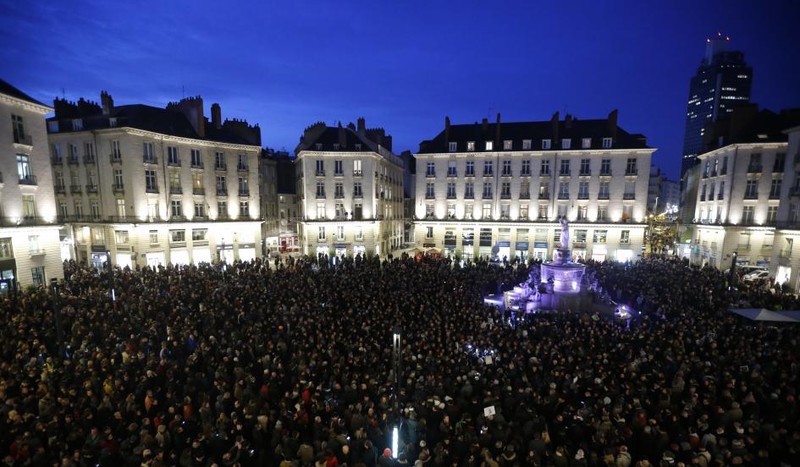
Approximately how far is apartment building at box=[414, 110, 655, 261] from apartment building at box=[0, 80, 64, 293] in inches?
1275

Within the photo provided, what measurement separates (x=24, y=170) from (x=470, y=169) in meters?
38.2

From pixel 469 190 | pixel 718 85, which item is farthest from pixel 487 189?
pixel 718 85

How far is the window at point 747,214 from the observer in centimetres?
3416

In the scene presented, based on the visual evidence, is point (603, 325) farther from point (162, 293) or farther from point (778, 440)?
point (162, 293)

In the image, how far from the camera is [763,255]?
33.6m

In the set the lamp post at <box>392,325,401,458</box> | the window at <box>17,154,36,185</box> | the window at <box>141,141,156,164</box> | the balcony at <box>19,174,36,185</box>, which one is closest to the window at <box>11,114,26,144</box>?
the window at <box>17,154,36,185</box>

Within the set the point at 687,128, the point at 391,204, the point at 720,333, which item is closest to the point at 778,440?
the point at 720,333

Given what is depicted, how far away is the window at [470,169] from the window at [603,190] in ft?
44.0

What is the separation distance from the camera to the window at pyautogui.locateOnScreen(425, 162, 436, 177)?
43.2 metres

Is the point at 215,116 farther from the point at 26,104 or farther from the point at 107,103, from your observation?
the point at 26,104

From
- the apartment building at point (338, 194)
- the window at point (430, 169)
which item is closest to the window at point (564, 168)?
the window at point (430, 169)

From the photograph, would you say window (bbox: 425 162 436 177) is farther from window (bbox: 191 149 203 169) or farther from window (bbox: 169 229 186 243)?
window (bbox: 169 229 186 243)

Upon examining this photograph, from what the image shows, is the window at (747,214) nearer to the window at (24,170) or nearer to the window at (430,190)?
the window at (430,190)

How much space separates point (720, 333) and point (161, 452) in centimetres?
1942
